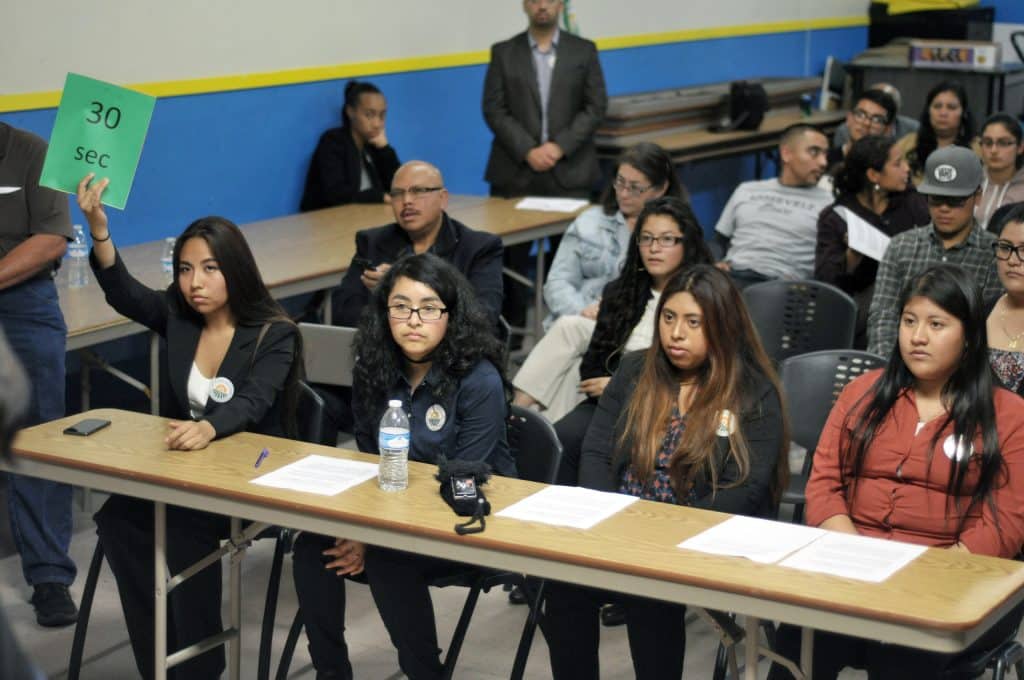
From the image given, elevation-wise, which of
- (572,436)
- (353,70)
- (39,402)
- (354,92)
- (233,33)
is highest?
(233,33)

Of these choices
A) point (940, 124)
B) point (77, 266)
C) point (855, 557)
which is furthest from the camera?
point (940, 124)

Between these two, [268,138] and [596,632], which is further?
[268,138]

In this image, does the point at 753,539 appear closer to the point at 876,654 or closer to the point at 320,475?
the point at 876,654

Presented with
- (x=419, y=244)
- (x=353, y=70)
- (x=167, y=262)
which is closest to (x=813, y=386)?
(x=419, y=244)

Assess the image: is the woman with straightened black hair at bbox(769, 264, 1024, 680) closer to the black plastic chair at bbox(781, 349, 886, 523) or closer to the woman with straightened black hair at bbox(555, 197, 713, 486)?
the black plastic chair at bbox(781, 349, 886, 523)

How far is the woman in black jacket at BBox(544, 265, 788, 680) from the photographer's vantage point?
11.1 ft

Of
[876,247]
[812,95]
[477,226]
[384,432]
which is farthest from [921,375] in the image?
[812,95]

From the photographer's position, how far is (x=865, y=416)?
10.9 feet

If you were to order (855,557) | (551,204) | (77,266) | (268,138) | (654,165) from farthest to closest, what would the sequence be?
(268,138)
(551,204)
(77,266)
(654,165)
(855,557)

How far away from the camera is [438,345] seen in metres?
3.56

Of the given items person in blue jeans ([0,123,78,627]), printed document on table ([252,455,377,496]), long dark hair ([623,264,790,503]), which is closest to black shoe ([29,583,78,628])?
person in blue jeans ([0,123,78,627])

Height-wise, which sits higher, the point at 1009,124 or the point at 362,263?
the point at 1009,124

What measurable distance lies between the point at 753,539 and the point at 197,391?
1.64m

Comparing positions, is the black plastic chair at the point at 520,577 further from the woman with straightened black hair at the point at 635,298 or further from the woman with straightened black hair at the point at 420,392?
the woman with straightened black hair at the point at 635,298
